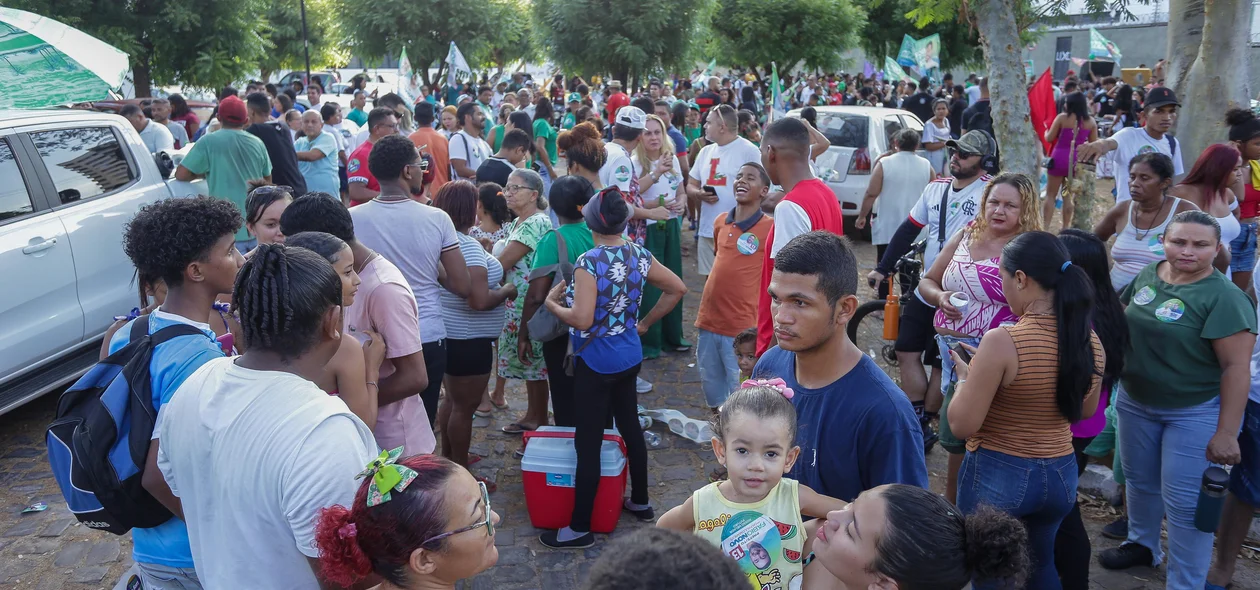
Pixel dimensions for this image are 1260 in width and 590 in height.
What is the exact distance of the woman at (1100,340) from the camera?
355 centimetres

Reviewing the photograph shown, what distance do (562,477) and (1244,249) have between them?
5.34 metres

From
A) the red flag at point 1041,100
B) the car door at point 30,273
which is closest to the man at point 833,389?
the car door at point 30,273

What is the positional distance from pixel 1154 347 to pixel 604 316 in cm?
247

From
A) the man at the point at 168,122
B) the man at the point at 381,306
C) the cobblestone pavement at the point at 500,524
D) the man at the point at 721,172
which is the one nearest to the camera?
the man at the point at 381,306

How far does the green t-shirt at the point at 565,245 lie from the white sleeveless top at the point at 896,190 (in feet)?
14.9

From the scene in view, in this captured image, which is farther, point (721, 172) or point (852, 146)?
point (852, 146)

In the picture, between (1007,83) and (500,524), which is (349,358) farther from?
(1007,83)

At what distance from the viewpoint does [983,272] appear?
4.30 metres

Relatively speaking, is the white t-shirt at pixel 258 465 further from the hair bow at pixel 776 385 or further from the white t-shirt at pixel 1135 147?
the white t-shirt at pixel 1135 147

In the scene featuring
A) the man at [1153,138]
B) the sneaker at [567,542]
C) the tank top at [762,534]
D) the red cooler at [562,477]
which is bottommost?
the sneaker at [567,542]

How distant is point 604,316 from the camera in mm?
4312

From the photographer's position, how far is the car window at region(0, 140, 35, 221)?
208 inches

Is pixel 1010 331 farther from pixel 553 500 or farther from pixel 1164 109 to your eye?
pixel 1164 109

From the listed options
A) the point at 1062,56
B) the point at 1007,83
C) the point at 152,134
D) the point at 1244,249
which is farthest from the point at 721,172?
the point at 1062,56
